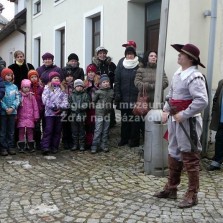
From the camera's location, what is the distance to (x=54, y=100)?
6676mm

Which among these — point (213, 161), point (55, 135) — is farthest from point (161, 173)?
point (55, 135)

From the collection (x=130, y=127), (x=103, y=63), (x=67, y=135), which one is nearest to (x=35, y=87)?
(x=67, y=135)

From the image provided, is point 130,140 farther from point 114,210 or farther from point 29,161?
point 114,210

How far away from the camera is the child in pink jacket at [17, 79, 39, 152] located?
673 centimetres

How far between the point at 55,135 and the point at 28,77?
3.94ft

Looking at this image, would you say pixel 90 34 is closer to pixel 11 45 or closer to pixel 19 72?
pixel 19 72

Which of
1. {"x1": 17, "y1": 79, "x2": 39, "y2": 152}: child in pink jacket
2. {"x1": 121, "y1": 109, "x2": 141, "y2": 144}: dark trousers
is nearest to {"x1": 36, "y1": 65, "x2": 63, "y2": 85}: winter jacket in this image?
{"x1": 17, "y1": 79, "x2": 39, "y2": 152}: child in pink jacket

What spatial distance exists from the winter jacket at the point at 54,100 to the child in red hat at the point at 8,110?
0.49m

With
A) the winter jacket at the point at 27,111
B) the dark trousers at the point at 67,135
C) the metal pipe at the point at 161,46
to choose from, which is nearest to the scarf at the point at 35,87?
the winter jacket at the point at 27,111

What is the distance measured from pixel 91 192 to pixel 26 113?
8.43 feet

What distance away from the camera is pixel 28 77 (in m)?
7.00

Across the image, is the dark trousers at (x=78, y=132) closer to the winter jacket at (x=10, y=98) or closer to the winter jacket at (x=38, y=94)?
the winter jacket at (x=38, y=94)

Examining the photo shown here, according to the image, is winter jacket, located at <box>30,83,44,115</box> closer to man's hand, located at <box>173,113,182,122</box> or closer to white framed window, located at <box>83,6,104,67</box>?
man's hand, located at <box>173,113,182,122</box>

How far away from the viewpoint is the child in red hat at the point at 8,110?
6488 millimetres
